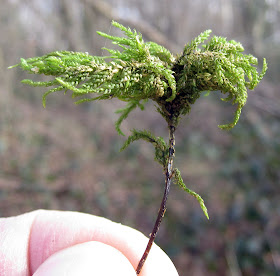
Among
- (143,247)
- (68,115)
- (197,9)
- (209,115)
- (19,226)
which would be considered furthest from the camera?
(197,9)

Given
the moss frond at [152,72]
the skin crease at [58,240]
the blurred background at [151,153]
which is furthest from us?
the blurred background at [151,153]

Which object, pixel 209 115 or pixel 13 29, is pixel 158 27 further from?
pixel 13 29

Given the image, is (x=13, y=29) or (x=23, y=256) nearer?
(x=23, y=256)

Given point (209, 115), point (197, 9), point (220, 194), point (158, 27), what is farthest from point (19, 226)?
point (197, 9)

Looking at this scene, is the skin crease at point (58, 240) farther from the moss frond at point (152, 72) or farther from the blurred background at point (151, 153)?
the blurred background at point (151, 153)

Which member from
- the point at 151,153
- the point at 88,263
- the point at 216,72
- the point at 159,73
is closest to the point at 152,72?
the point at 159,73

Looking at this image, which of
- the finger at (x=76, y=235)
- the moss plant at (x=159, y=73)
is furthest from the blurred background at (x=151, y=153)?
the moss plant at (x=159, y=73)
